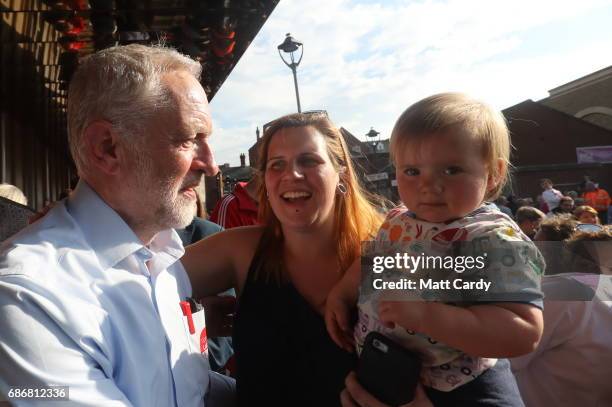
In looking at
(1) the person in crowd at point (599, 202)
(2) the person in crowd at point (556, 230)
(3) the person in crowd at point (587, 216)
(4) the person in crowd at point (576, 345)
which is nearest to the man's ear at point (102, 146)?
(4) the person in crowd at point (576, 345)

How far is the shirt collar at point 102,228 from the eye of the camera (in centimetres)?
124

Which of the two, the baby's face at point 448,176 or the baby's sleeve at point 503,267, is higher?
the baby's face at point 448,176

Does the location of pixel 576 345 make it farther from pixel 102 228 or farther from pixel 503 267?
pixel 102 228

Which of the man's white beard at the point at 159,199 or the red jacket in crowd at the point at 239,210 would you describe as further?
the red jacket in crowd at the point at 239,210

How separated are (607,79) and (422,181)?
3508 centimetres

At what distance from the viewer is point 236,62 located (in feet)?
20.3

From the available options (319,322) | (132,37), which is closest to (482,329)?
(319,322)

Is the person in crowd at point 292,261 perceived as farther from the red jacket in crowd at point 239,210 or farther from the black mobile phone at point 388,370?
the red jacket in crowd at point 239,210

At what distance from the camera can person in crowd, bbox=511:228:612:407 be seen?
1888mm

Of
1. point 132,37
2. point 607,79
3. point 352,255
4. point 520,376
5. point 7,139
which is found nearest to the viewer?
point 352,255

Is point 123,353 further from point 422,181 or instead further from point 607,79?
point 607,79

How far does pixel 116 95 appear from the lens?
1309 millimetres

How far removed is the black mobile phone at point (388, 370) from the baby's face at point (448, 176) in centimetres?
35

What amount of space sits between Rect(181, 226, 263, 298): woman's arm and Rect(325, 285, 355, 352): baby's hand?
1.54 feet
